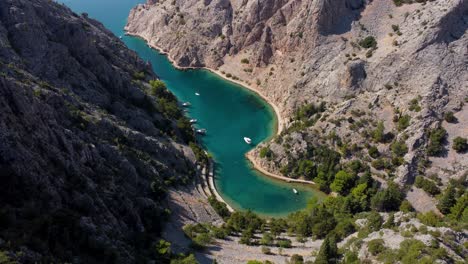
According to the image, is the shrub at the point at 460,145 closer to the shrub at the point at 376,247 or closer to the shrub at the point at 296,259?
the shrub at the point at 376,247

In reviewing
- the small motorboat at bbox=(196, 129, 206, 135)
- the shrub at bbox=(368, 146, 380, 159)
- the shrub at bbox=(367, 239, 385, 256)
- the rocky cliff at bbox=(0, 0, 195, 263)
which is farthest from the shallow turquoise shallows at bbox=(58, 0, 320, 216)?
the shrub at bbox=(367, 239, 385, 256)

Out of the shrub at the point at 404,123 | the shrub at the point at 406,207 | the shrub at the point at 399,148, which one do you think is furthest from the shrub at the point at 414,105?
the shrub at the point at 406,207

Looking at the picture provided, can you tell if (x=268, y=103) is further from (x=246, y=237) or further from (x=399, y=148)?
(x=246, y=237)

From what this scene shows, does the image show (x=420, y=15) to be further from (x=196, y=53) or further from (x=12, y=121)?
(x=12, y=121)

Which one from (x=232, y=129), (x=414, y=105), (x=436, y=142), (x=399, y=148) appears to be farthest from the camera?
(x=232, y=129)

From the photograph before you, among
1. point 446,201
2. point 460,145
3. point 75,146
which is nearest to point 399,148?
point 460,145

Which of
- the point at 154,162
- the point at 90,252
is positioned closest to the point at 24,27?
the point at 154,162
